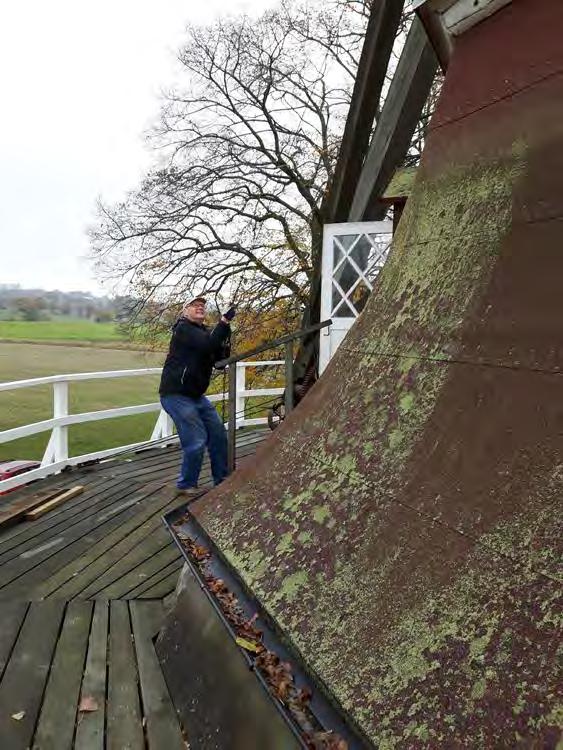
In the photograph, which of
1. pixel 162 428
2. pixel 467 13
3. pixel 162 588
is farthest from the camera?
pixel 162 428

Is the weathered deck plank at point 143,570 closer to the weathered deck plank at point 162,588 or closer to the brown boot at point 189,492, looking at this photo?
the weathered deck plank at point 162,588

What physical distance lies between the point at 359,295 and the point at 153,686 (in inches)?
169

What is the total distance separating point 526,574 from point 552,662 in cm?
18

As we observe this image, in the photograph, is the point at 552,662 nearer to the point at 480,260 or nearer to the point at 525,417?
the point at 525,417

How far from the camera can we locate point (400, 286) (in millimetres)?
2068

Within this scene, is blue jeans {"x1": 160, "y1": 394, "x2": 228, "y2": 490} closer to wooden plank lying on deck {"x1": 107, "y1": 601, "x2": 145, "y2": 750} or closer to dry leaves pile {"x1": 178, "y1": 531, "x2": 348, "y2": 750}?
wooden plank lying on deck {"x1": 107, "y1": 601, "x2": 145, "y2": 750}

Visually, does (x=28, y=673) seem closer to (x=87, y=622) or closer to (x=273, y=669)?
(x=87, y=622)

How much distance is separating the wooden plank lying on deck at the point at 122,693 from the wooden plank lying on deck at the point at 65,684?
0.13 metres

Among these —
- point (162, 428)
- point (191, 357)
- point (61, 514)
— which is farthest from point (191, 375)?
point (162, 428)

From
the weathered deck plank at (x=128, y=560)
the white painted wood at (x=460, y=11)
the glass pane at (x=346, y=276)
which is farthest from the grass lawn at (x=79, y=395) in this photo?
the white painted wood at (x=460, y=11)

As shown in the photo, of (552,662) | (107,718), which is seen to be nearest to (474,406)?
(552,662)

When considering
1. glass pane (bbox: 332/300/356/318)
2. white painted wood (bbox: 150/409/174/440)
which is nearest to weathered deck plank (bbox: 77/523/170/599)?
glass pane (bbox: 332/300/356/318)

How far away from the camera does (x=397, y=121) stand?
199 inches

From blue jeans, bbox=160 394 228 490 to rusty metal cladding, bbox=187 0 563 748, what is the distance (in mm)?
2305
